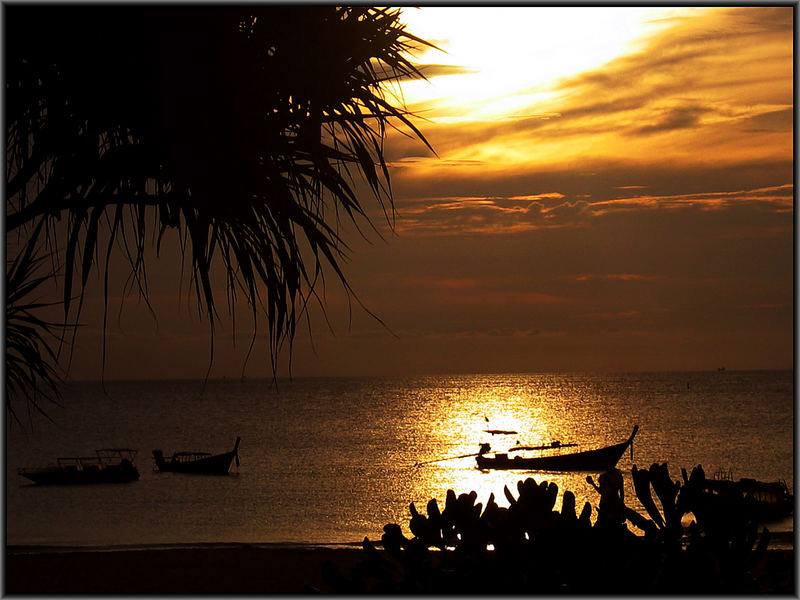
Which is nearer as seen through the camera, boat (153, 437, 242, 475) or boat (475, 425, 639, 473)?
boat (475, 425, 639, 473)

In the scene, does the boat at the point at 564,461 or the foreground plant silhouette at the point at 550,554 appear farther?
the boat at the point at 564,461

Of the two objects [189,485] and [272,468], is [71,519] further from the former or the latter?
[272,468]

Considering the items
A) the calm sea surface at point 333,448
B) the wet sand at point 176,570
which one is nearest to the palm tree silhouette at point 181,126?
the calm sea surface at point 333,448

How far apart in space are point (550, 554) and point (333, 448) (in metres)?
60.0

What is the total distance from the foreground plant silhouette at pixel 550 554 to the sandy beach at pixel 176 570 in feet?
17.7

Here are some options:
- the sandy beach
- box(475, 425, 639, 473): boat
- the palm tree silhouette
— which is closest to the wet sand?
the sandy beach

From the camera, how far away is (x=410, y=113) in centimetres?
324

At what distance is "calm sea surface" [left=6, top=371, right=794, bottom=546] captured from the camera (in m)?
34.8

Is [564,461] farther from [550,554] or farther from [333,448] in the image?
[550,554]

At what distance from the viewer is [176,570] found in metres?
8.83

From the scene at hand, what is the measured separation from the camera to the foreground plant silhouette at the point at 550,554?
192 cm

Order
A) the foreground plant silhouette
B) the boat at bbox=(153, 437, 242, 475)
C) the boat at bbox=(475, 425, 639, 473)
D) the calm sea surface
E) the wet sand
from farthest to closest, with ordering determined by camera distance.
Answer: the boat at bbox=(153, 437, 242, 475)
the boat at bbox=(475, 425, 639, 473)
the calm sea surface
the wet sand
the foreground plant silhouette

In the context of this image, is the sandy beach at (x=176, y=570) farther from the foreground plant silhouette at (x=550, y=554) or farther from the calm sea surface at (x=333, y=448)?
the foreground plant silhouette at (x=550, y=554)

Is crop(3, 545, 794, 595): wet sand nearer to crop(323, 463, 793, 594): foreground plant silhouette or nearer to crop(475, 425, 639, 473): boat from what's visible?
crop(323, 463, 793, 594): foreground plant silhouette
